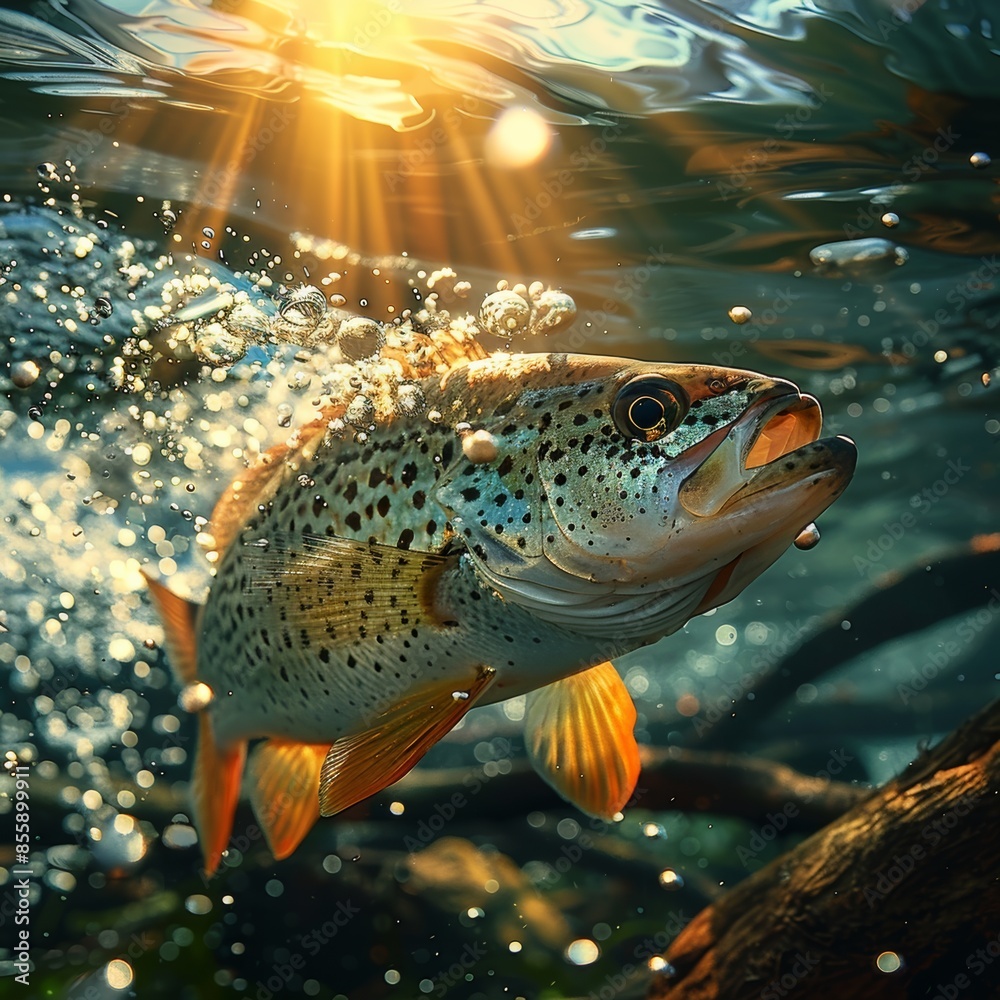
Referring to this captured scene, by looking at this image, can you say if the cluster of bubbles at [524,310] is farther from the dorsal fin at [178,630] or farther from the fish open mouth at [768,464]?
the fish open mouth at [768,464]

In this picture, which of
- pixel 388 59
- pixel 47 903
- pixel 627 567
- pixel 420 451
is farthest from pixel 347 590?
pixel 47 903

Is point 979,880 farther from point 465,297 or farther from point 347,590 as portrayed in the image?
point 465,297
